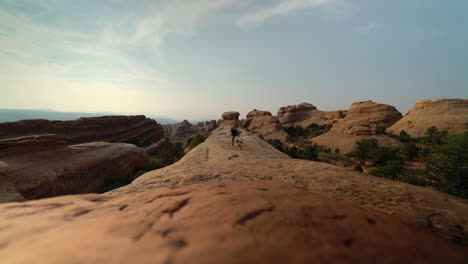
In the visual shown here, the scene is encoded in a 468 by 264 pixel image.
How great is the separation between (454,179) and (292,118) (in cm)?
3944

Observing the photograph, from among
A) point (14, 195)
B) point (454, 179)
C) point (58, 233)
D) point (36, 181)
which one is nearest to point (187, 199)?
point (58, 233)

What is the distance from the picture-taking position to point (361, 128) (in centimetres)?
2183

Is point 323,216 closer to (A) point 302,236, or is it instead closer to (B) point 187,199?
(A) point 302,236

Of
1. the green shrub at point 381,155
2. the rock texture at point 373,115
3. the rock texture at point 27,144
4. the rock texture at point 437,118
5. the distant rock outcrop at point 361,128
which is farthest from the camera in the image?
the rock texture at point 373,115

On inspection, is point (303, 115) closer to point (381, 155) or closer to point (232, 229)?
point (381, 155)

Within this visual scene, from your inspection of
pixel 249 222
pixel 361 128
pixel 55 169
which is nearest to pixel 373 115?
pixel 361 128

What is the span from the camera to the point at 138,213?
6.19ft

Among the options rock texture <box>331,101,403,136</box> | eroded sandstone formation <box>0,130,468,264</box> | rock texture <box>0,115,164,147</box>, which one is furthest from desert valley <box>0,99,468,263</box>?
rock texture <box>331,101,403,136</box>

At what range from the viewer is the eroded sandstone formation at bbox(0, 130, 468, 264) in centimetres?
120

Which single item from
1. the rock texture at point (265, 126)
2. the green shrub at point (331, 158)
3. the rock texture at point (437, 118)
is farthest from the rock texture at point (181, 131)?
the rock texture at point (437, 118)

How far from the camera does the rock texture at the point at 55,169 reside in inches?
279

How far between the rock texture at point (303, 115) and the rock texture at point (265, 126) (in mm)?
11952

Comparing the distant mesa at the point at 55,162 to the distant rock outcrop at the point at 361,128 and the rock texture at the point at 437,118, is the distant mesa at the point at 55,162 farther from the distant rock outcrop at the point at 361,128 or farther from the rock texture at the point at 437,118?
the rock texture at the point at 437,118

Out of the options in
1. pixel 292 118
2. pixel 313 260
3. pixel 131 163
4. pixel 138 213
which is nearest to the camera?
pixel 313 260
